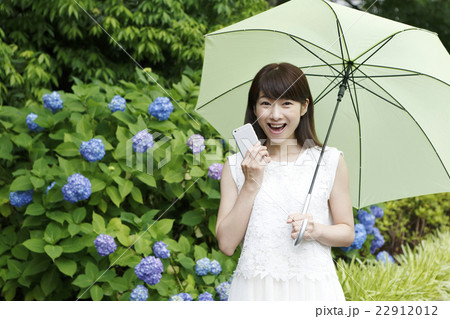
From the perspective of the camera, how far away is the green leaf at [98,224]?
2.88 metres

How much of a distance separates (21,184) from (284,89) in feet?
6.36

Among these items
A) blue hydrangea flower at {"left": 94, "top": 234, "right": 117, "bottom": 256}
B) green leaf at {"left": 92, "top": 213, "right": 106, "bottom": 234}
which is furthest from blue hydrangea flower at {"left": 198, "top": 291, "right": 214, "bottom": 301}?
green leaf at {"left": 92, "top": 213, "right": 106, "bottom": 234}

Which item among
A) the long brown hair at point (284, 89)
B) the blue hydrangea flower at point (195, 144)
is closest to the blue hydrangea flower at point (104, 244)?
the blue hydrangea flower at point (195, 144)

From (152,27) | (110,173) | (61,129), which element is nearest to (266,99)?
(110,173)

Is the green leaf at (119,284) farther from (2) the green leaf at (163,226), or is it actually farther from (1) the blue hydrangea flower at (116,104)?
(1) the blue hydrangea flower at (116,104)

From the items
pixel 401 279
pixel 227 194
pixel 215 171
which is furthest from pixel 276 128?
pixel 401 279

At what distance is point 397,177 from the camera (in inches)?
88.1

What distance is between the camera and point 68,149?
320cm

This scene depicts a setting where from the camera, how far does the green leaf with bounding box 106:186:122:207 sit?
3.05m

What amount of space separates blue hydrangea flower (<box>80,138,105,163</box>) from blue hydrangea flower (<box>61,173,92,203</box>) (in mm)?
172

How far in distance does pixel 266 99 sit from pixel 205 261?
1351mm

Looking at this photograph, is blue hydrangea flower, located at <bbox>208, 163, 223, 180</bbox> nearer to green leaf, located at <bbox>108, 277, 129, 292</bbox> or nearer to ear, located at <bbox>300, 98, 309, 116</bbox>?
green leaf, located at <bbox>108, 277, 129, 292</bbox>

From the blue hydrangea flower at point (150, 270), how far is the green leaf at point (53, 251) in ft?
1.44

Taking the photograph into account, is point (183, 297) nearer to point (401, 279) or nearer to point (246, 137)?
point (246, 137)
